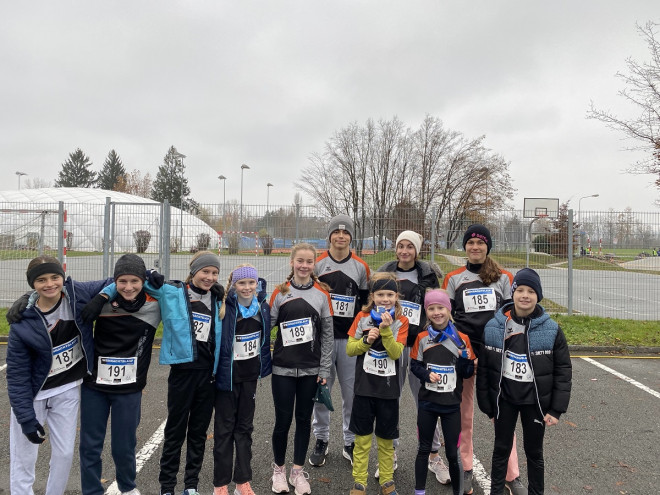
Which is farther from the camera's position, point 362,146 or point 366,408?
point 362,146

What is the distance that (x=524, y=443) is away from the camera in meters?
2.94

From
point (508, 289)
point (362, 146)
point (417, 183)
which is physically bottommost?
point (508, 289)

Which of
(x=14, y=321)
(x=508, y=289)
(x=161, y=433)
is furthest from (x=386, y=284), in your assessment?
(x=161, y=433)

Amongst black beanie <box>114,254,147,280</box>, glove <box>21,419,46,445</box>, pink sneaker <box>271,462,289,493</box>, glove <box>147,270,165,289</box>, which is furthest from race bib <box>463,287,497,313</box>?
glove <box>21,419,46,445</box>

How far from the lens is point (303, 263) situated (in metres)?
3.50

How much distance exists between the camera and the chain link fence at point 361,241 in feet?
29.6

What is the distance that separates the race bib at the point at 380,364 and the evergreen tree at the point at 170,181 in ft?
217

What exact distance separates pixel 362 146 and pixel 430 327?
102 feet

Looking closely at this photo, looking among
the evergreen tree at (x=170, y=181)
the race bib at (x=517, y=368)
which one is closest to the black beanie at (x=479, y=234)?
the race bib at (x=517, y=368)

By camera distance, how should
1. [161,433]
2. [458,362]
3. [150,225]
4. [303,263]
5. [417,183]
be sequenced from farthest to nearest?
[417,183]
[150,225]
[161,433]
[303,263]
[458,362]

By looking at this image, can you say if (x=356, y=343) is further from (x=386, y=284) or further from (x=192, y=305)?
(x=192, y=305)

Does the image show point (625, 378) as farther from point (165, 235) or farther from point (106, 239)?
point (106, 239)

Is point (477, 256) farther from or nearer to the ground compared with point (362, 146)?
nearer to the ground

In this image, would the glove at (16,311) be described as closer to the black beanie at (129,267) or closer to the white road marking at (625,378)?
the black beanie at (129,267)
